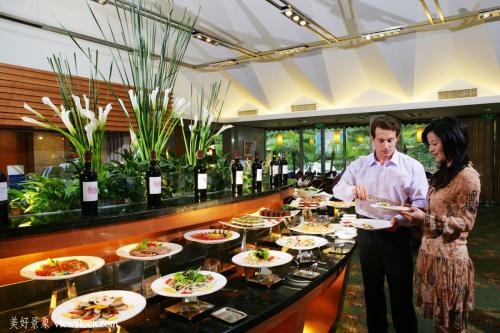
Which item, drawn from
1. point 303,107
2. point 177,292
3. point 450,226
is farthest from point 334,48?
point 177,292

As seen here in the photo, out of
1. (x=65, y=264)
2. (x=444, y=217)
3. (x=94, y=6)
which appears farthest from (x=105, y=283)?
(x=94, y=6)

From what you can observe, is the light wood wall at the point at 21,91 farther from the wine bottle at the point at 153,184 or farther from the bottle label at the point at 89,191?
the bottle label at the point at 89,191

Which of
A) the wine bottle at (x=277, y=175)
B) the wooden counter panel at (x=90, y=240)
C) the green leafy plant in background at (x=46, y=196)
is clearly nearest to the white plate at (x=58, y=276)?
the wooden counter panel at (x=90, y=240)

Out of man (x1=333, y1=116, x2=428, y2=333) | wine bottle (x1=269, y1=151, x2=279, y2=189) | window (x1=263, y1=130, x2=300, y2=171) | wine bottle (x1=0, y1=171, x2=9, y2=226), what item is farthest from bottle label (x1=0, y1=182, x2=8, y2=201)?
window (x1=263, y1=130, x2=300, y2=171)

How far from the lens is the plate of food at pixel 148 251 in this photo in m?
1.68

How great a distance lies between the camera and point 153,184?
2.07m

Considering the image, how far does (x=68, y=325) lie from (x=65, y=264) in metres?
0.42

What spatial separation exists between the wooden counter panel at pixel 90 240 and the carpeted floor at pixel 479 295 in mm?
1730

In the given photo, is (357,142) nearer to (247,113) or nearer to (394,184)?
(247,113)

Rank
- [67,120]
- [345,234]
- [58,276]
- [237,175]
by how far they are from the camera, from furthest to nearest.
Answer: [237,175] → [345,234] → [67,120] → [58,276]

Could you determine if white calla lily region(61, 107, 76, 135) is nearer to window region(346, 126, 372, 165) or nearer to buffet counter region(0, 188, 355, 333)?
buffet counter region(0, 188, 355, 333)

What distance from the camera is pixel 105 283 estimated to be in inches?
71.7

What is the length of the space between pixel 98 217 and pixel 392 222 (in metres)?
1.77

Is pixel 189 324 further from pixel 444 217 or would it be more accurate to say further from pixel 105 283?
pixel 444 217
